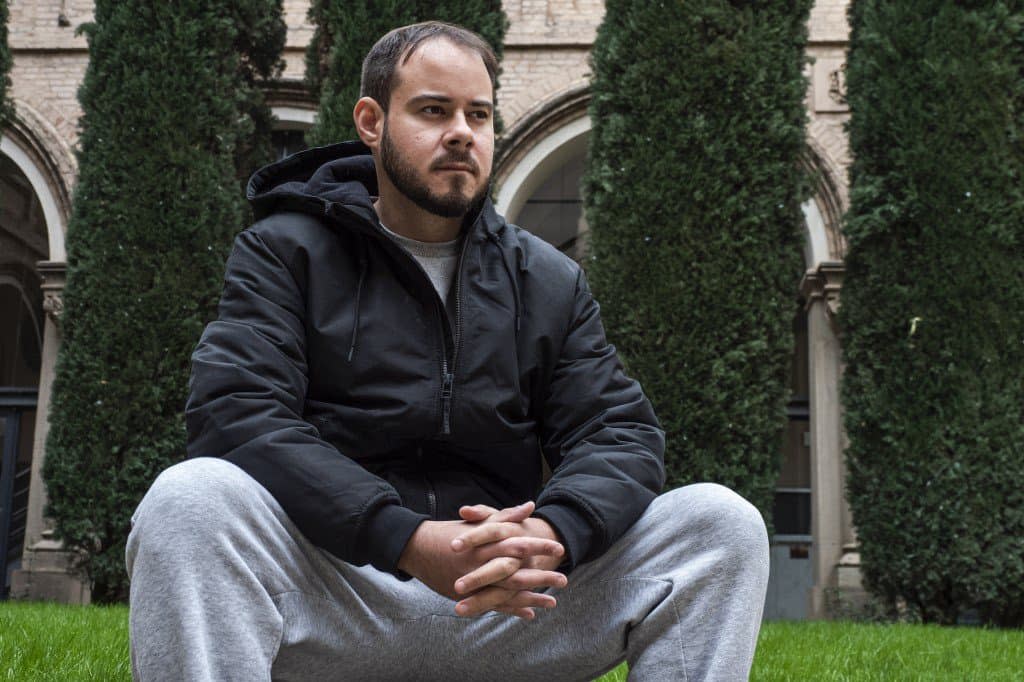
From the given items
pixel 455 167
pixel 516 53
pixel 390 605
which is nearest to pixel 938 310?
pixel 516 53

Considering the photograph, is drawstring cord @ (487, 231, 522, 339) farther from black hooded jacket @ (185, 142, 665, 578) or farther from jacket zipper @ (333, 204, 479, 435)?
jacket zipper @ (333, 204, 479, 435)

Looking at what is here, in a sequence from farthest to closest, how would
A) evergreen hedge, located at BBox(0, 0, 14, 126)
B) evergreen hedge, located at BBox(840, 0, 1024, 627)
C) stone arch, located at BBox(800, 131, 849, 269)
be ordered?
stone arch, located at BBox(800, 131, 849, 269) → evergreen hedge, located at BBox(0, 0, 14, 126) → evergreen hedge, located at BBox(840, 0, 1024, 627)

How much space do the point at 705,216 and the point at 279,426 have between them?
5.94 meters

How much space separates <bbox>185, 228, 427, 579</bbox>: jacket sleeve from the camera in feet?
6.07

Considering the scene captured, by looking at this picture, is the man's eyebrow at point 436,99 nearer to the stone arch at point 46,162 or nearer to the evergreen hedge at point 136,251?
the evergreen hedge at point 136,251

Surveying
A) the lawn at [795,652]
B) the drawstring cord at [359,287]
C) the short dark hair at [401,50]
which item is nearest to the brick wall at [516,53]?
the lawn at [795,652]

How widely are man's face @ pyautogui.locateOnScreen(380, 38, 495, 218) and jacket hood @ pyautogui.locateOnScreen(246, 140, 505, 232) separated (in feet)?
0.36

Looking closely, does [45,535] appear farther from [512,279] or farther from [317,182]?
[512,279]

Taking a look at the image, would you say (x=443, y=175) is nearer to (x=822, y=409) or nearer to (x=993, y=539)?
(x=993, y=539)

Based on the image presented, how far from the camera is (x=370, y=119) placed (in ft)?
8.13

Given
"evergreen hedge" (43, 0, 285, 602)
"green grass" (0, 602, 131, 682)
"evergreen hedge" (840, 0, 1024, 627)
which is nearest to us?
"green grass" (0, 602, 131, 682)

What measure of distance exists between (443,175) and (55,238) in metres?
9.33

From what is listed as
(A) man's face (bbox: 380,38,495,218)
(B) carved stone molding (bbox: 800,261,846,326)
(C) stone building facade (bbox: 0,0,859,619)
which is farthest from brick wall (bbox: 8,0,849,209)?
(A) man's face (bbox: 380,38,495,218)

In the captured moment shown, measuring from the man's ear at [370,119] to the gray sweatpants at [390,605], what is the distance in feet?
3.20
